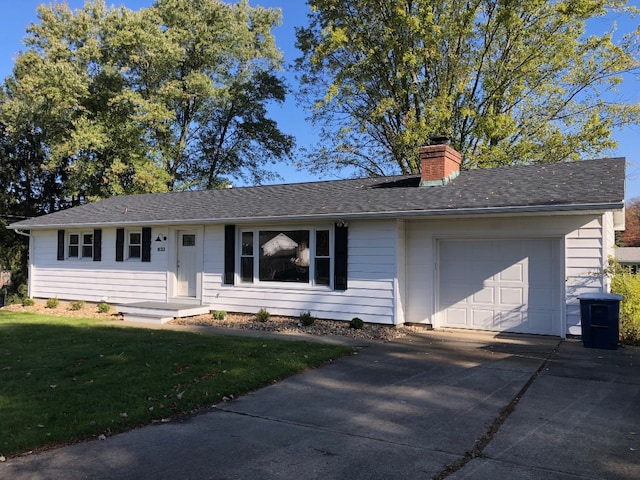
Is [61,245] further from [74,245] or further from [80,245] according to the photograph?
[80,245]

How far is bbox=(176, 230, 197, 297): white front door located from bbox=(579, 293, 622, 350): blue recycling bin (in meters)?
10.0

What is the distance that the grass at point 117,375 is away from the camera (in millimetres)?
5000

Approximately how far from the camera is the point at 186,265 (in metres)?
14.5

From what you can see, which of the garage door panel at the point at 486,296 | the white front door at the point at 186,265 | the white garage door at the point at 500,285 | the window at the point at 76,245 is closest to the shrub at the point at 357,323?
the white garage door at the point at 500,285

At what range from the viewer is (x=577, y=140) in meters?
20.5

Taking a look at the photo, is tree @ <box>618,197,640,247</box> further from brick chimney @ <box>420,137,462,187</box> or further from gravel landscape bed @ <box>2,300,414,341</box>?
gravel landscape bed @ <box>2,300,414,341</box>

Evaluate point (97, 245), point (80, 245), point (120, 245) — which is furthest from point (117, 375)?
point (80, 245)

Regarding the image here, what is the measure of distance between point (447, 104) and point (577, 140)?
217 inches

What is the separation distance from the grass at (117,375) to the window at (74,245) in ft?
20.3

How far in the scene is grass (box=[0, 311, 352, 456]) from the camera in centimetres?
500

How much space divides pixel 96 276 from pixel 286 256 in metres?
7.14

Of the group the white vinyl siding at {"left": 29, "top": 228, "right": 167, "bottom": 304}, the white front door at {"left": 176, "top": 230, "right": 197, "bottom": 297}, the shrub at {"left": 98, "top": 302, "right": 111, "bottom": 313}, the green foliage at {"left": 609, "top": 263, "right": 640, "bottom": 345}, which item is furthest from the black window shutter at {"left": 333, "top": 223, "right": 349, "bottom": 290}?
the shrub at {"left": 98, "top": 302, "right": 111, "bottom": 313}

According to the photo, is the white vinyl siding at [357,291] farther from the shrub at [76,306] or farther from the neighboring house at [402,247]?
the shrub at [76,306]

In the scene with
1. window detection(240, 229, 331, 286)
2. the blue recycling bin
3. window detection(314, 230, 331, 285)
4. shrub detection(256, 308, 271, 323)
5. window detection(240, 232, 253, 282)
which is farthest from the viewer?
window detection(240, 232, 253, 282)
